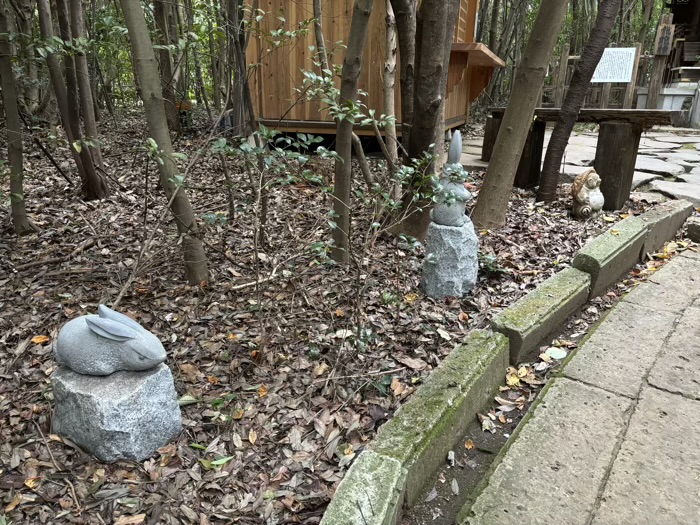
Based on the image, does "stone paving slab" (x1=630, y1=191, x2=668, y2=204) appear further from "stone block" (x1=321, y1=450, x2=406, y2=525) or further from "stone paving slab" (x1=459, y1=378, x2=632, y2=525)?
"stone block" (x1=321, y1=450, x2=406, y2=525)

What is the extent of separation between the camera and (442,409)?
76.6 inches

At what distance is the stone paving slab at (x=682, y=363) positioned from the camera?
2.40 meters

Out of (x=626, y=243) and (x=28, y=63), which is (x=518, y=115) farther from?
(x=28, y=63)

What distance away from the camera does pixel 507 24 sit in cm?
1324

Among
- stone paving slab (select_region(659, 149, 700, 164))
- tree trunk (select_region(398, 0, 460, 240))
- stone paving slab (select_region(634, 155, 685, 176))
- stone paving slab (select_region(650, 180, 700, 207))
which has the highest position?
tree trunk (select_region(398, 0, 460, 240))

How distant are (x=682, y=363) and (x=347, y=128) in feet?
7.16

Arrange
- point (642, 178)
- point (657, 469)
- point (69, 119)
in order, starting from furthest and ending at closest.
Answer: point (642, 178), point (69, 119), point (657, 469)

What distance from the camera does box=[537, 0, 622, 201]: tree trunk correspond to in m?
4.21

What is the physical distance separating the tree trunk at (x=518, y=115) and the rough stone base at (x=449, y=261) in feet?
3.70

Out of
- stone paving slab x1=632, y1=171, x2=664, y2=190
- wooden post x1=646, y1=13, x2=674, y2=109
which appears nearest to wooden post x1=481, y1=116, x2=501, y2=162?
stone paving slab x1=632, y1=171, x2=664, y2=190

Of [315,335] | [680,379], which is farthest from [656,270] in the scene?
[315,335]

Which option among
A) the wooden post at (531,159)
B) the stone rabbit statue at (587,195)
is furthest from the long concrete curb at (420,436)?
the wooden post at (531,159)

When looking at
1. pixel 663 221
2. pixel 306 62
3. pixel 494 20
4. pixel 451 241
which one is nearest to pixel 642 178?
pixel 663 221

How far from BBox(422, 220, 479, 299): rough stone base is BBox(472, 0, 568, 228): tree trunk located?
3.70ft
